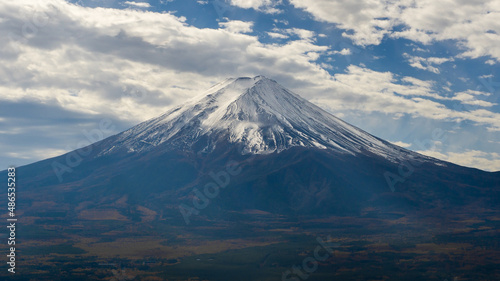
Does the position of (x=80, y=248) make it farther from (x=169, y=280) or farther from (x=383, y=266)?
(x=383, y=266)

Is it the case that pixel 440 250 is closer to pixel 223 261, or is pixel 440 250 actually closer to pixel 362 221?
pixel 362 221

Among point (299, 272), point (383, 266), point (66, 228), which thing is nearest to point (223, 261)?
point (299, 272)

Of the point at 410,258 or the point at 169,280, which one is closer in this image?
the point at 169,280

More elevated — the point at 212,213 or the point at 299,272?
the point at 212,213

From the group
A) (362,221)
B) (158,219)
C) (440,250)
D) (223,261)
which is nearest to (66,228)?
(158,219)

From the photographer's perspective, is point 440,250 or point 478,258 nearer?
point 478,258

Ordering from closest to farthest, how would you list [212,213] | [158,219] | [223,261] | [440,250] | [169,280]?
[169,280], [223,261], [440,250], [158,219], [212,213]

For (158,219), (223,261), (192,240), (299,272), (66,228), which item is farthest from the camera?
(158,219)

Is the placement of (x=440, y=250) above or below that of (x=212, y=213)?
below

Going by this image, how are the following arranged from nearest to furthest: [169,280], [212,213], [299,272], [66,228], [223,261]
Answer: [169,280]
[299,272]
[223,261]
[66,228]
[212,213]
